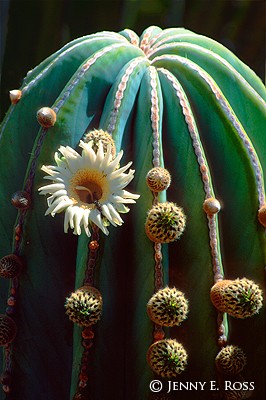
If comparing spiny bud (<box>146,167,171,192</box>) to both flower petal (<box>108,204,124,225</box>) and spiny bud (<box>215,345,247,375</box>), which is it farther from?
spiny bud (<box>215,345,247,375</box>)

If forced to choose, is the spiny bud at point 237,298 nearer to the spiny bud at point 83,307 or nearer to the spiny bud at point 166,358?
the spiny bud at point 166,358

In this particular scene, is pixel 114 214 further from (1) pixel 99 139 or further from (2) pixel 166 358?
(2) pixel 166 358

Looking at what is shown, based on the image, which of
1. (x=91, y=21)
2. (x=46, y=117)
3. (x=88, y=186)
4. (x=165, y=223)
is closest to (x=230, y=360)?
(x=165, y=223)

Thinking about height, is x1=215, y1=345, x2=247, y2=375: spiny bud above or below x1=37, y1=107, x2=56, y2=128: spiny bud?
below

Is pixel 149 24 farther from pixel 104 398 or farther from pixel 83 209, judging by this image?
pixel 104 398

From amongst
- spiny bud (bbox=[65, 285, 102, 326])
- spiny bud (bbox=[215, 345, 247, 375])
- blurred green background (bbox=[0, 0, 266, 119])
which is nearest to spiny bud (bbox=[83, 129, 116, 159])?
spiny bud (bbox=[65, 285, 102, 326])

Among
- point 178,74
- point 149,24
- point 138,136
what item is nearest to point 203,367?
point 138,136
